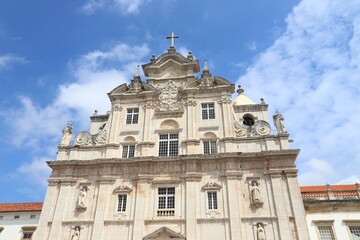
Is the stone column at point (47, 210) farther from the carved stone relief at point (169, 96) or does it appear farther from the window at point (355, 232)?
the window at point (355, 232)

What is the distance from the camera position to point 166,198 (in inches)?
901

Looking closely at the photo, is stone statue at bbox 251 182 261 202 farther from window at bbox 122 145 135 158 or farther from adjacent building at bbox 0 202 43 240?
adjacent building at bbox 0 202 43 240

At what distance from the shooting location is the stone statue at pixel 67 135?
26.3 metres

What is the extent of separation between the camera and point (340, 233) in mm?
21219

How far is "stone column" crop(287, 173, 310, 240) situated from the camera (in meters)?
20.2

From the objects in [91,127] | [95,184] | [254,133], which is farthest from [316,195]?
[91,127]

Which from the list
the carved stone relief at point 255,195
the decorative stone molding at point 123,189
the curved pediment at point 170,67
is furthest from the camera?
the curved pediment at point 170,67

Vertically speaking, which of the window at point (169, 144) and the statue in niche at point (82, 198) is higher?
the window at point (169, 144)

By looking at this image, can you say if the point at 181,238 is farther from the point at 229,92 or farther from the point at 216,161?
the point at 229,92

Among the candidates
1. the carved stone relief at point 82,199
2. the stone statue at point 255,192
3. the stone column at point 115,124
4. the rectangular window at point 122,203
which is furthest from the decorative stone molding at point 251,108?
the carved stone relief at point 82,199

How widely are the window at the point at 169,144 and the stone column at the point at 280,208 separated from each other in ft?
25.0

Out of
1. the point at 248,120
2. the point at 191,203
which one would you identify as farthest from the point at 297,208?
the point at 248,120

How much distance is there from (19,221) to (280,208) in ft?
70.0

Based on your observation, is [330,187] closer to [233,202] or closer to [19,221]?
[233,202]
